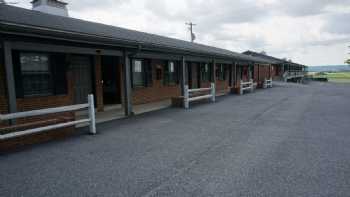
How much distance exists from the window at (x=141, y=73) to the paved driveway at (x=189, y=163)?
504 cm

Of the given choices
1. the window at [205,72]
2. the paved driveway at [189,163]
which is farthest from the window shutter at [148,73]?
the window at [205,72]

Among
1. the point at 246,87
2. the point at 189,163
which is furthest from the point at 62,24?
the point at 246,87

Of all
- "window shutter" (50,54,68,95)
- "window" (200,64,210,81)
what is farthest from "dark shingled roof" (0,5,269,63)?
"window" (200,64,210,81)

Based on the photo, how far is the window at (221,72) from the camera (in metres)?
18.8

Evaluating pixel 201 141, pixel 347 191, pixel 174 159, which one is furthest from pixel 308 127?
pixel 174 159

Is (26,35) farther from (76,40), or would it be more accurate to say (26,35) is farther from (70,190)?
(70,190)

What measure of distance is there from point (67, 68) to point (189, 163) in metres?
5.89

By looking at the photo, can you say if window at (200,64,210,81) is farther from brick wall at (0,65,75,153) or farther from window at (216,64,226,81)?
brick wall at (0,65,75,153)

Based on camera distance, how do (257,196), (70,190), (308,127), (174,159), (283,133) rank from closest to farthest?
(257,196)
(70,190)
(174,159)
(283,133)
(308,127)

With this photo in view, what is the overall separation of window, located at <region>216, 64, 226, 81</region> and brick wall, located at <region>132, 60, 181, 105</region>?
5.98 m

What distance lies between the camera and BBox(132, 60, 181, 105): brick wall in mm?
11396

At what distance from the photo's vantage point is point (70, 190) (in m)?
3.03

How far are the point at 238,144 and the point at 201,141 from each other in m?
0.78

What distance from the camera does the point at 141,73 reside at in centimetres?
1162
